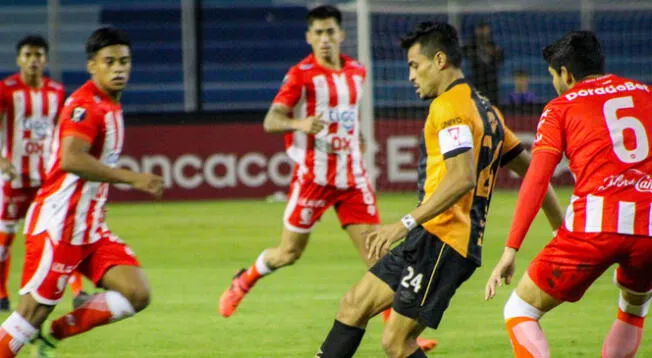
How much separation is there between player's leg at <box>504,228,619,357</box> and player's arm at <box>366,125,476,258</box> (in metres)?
0.49

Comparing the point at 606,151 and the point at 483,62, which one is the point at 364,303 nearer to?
the point at 606,151

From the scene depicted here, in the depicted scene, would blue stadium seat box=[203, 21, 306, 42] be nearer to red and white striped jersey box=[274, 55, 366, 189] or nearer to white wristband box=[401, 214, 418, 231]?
red and white striped jersey box=[274, 55, 366, 189]

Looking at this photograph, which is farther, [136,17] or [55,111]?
[136,17]

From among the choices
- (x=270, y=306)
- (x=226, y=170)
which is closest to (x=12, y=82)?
(x=270, y=306)

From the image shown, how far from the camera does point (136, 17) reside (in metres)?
24.0

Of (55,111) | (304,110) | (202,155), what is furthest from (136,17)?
(304,110)

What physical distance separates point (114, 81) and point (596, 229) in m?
2.79

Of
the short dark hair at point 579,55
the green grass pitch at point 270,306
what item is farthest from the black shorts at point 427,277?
the green grass pitch at point 270,306

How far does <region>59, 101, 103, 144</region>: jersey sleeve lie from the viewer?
21.7 ft

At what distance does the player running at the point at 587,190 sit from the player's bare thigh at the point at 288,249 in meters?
3.87

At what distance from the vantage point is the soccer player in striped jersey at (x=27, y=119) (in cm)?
1071

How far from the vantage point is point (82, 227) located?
268 inches

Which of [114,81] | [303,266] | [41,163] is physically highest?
[114,81]

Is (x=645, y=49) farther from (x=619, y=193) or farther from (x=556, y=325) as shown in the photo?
(x=619, y=193)
